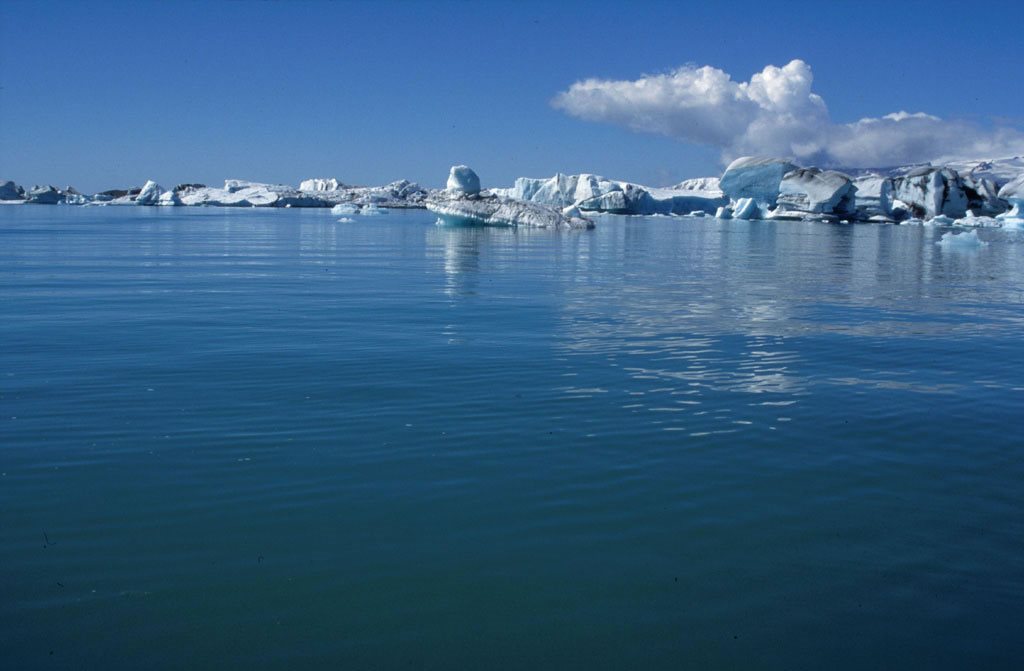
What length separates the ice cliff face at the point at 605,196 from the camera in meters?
78.6

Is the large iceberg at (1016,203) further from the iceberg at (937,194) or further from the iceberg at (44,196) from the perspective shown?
the iceberg at (44,196)

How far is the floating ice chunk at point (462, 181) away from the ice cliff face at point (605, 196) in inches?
1385

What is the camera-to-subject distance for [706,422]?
5828mm

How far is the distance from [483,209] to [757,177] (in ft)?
103

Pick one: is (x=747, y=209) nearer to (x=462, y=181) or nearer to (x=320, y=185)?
(x=462, y=181)

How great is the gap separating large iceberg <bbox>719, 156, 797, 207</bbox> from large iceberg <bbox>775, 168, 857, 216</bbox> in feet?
3.35

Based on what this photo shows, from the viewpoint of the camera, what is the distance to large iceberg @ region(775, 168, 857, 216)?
2290 inches

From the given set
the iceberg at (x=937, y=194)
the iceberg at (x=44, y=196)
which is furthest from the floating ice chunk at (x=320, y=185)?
the iceberg at (x=937, y=194)

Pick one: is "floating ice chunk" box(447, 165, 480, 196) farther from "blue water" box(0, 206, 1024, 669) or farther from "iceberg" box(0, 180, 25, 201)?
"iceberg" box(0, 180, 25, 201)

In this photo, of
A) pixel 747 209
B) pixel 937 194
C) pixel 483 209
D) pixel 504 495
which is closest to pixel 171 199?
pixel 747 209

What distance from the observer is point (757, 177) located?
6431 centimetres

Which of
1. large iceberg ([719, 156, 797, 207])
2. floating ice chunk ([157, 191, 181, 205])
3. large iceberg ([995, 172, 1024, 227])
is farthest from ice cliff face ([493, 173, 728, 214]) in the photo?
floating ice chunk ([157, 191, 181, 205])

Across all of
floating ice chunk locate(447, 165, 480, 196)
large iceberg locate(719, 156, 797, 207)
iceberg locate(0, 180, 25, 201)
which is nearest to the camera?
floating ice chunk locate(447, 165, 480, 196)

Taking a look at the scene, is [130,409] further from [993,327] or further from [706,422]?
[993,327]
